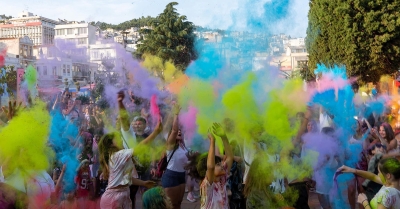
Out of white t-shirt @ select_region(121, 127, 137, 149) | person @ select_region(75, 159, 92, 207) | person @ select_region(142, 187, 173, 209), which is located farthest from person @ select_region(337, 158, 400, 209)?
person @ select_region(75, 159, 92, 207)

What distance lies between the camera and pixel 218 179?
159 inches

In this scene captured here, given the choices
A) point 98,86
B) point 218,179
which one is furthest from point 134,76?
point 218,179

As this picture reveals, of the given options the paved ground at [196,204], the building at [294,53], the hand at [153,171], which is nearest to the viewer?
the hand at [153,171]

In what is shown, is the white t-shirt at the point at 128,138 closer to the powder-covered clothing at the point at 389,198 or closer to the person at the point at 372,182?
the person at the point at 372,182

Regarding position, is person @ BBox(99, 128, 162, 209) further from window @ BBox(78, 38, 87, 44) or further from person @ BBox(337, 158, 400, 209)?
window @ BBox(78, 38, 87, 44)

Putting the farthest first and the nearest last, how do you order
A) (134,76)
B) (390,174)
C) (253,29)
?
1. (134,76)
2. (253,29)
3. (390,174)

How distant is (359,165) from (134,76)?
5313 mm

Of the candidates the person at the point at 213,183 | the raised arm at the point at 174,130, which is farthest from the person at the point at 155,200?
the raised arm at the point at 174,130

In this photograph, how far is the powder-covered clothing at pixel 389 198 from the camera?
11.7ft

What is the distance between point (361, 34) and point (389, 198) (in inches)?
802

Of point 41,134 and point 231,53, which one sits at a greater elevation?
point 231,53

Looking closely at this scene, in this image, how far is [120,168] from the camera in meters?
4.49

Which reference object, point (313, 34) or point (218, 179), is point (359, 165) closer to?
point (218, 179)

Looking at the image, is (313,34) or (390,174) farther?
(313,34)
